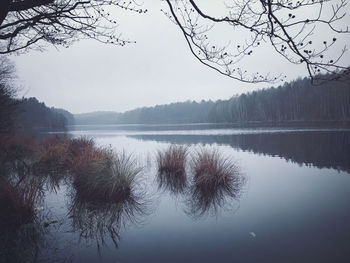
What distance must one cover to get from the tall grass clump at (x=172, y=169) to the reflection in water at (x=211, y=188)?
0.72 metres

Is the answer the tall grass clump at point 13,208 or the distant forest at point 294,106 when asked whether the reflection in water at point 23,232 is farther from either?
the distant forest at point 294,106

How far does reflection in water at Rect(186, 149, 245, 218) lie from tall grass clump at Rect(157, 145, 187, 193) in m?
0.72

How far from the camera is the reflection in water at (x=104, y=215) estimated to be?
450cm

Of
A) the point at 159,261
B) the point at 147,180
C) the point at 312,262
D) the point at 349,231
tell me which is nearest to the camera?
the point at 312,262

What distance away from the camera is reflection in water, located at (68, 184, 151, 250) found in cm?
450

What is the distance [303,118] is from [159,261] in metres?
73.4

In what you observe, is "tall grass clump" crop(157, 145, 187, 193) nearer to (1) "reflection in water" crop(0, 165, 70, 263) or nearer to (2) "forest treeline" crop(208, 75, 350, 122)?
(1) "reflection in water" crop(0, 165, 70, 263)

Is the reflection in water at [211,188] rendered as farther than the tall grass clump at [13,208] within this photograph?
Yes

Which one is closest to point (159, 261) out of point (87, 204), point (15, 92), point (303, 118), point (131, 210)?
point (131, 210)

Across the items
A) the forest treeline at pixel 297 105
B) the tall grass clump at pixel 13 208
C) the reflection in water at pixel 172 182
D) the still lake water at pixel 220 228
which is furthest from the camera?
the forest treeline at pixel 297 105

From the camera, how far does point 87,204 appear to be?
605 centimetres

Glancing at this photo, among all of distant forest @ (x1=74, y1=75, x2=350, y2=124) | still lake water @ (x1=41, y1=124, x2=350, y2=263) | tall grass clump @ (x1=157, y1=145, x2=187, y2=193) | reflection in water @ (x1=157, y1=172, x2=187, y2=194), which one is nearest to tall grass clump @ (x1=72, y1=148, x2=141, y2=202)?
still lake water @ (x1=41, y1=124, x2=350, y2=263)

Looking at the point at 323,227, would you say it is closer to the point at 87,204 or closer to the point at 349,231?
the point at 349,231

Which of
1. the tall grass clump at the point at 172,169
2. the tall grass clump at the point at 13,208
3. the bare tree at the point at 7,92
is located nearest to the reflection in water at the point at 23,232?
the tall grass clump at the point at 13,208
